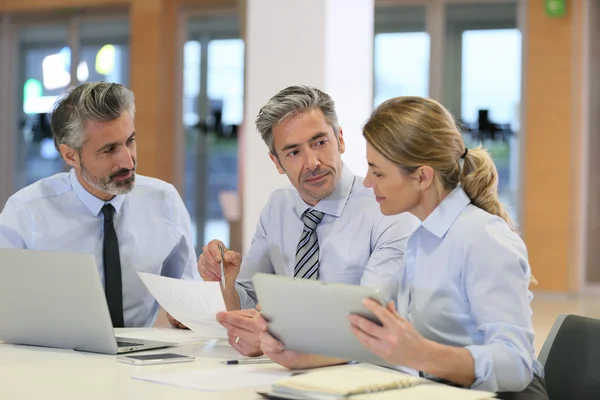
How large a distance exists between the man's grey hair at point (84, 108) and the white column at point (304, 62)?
48.0 inches

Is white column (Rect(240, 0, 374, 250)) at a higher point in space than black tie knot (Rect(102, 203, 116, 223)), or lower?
higher

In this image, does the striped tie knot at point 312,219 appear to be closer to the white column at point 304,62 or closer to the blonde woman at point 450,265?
the blonde woman at point 450,265

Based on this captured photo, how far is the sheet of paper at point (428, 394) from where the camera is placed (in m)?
1.58

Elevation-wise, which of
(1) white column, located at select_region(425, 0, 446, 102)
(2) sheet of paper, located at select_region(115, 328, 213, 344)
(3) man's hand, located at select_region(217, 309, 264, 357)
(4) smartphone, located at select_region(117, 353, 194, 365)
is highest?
(1) white column, located at select_region(425, 0, 446, 102)

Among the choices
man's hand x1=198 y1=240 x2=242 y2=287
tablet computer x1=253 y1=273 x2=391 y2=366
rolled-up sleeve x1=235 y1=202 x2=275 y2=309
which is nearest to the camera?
tablet computer x1=253 y1=273 x2=391 y2=366

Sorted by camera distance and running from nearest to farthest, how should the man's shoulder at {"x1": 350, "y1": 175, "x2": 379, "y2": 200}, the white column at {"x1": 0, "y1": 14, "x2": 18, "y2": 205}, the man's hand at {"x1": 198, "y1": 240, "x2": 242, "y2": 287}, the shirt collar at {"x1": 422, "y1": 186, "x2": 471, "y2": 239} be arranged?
the shirt collar at {"x1": 422, "y1": 186, "x2": 471, "y2": 239} → the man's hand at {"x1": 198, "y1": 240, "x2": 242, "y2": 287} → the man's shoulder at {"x1": 350, "y1": 175, "x2": 379, "y2": 200} → the white column at {"x1": 0, "y1": 14, "x2": 18, "y2": 205}

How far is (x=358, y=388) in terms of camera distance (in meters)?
1.60

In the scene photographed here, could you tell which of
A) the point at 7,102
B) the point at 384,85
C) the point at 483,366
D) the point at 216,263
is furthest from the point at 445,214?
the point at 7,102

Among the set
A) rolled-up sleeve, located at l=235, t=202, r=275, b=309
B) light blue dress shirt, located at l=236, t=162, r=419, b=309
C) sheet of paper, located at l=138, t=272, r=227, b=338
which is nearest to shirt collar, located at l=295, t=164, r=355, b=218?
light blue dress shirt, located at l=236, t=162, r=419, b=309

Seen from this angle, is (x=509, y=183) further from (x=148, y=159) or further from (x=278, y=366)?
(x=278, y=366)

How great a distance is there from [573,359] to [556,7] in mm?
8043

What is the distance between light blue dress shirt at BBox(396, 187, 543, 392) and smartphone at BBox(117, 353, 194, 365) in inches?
23.5

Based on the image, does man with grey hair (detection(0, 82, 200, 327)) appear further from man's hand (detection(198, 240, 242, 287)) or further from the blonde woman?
the blonde woman

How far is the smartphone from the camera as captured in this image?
2131mm
